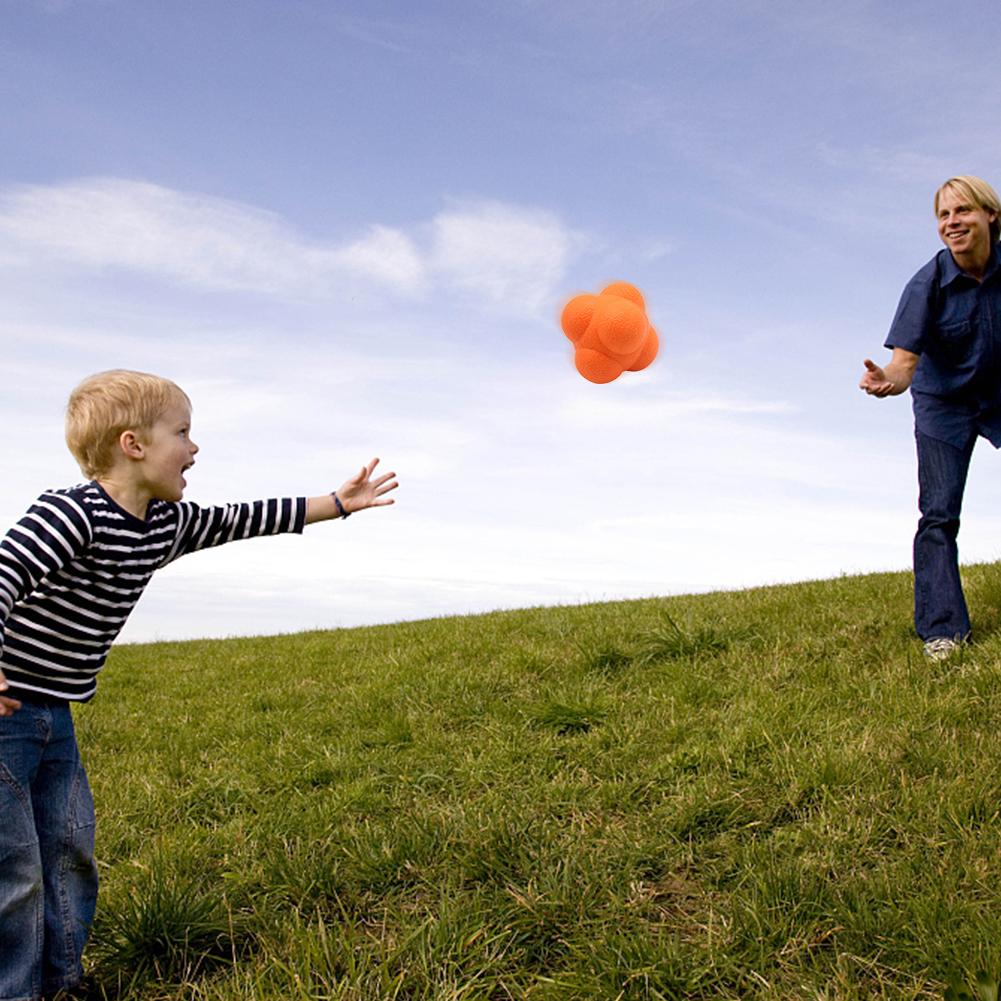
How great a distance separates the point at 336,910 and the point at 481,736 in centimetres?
227

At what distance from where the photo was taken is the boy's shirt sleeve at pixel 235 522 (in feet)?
13.6

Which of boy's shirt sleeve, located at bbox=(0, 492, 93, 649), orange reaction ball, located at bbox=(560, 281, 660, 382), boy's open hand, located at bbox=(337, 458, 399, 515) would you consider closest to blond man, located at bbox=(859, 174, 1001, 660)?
orange reaction ball, located at bbox=(560, 281, 660, 382)

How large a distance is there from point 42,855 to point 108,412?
1.68 m

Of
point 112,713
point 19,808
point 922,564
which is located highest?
point 922,564

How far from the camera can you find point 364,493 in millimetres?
4469

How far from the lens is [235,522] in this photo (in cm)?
429

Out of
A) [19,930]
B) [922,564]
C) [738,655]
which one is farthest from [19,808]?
[922,564]

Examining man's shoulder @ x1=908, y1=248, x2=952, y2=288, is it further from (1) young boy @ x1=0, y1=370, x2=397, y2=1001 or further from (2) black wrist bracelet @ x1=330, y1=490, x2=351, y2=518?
(1) young boy @ x1=0, y1=370, x2=397, y2=1001

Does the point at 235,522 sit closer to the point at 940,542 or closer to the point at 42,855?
the point at 42,855

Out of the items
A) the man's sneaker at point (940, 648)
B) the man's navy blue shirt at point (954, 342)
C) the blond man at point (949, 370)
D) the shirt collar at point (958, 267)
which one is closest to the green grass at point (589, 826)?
the man's sneaker at point (940, 648)

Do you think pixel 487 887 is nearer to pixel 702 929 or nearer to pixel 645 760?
pixel 702 929

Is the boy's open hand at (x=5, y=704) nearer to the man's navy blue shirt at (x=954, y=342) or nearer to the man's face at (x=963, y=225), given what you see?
the man's navy blue shirt at (x=954, y=342)

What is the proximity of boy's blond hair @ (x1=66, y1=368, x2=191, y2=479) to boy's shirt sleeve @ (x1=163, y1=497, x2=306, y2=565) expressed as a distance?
1.26 ft

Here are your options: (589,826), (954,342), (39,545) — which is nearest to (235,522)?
(39,545)
